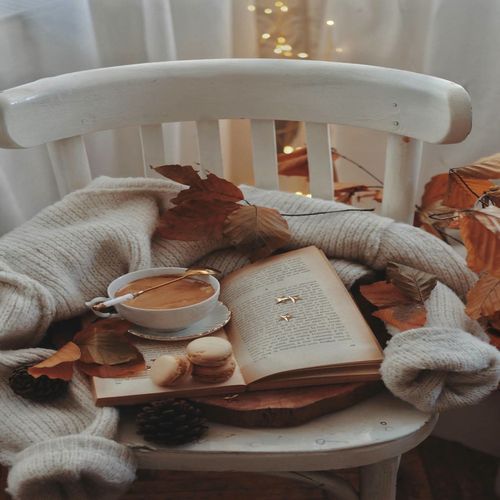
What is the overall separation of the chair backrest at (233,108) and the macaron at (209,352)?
1.12 feet

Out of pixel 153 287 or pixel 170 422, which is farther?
pixel 153 287

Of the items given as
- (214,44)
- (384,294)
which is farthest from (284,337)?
(214,44)

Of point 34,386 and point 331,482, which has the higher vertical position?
point 34,386

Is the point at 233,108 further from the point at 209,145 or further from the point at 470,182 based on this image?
the point at 470,182

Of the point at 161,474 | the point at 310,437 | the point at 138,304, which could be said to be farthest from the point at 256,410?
the point at 161,474

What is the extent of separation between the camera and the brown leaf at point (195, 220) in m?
0.78

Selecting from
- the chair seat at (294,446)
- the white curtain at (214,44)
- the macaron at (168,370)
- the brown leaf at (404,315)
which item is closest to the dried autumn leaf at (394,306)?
the brown leaf at (404,315)

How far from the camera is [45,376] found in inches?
24.8

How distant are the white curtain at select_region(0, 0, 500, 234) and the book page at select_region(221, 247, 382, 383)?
0.44m

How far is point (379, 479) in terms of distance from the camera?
65 cm

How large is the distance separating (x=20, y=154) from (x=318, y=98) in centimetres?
48

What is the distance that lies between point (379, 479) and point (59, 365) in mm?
316

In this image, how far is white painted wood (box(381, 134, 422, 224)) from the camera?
0.83 metres

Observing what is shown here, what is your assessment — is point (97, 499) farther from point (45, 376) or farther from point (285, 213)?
point (285, 213)
